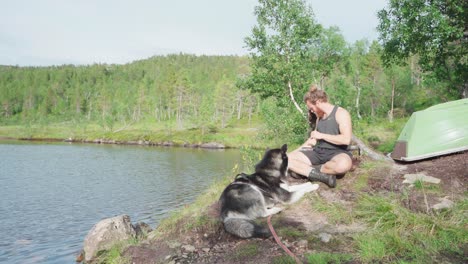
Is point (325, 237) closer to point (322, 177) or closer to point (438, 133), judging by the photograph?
point (322, 177)

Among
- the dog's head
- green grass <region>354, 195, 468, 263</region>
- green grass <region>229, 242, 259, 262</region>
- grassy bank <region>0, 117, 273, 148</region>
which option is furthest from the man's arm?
grassy bank <region>0, 117, 273, 148</region>

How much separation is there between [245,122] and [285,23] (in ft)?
298

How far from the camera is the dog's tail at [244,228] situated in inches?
251

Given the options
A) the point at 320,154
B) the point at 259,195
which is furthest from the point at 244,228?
the point at 320,154

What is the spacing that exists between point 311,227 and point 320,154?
7.41 feet

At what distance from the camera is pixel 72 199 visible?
2264cm

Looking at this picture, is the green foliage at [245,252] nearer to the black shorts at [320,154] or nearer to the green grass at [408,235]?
the green grass at [408,235]

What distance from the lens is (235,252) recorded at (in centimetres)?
614

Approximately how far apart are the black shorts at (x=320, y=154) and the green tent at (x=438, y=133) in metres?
1.98

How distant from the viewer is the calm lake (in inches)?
549

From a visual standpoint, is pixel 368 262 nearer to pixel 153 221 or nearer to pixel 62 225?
pixel 153 221

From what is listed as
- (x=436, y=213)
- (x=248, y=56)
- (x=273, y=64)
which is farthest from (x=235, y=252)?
(x=248, y=56)

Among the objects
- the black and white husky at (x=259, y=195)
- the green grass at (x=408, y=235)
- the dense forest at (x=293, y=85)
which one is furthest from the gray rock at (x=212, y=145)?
the green grass at (x=408, y=235)

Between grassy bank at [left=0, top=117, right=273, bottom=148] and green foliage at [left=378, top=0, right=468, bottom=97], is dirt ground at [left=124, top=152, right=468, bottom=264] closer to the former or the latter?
green foliage at [left=378, top=0, right=468, bottom=97]
